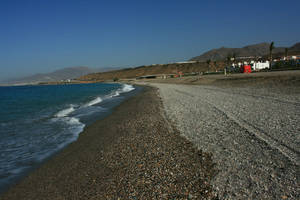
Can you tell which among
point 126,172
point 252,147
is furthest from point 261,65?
point 126,172

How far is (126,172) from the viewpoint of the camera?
620 centimetres

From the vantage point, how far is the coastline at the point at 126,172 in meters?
5.14

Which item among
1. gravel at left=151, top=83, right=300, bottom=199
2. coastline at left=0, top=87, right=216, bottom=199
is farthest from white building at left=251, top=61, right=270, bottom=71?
coastline at left=0, top=87, right=216, bottom=199

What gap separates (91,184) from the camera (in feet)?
19.2

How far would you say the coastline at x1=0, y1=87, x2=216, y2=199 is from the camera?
203 inches

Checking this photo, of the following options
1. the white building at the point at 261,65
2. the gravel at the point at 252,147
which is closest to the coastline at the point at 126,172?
the gravel at the point at 252,147

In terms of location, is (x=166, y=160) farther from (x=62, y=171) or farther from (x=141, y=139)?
(x=62, y=171)

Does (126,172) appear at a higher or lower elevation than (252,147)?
lower

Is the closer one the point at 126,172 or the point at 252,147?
the point at 126,172

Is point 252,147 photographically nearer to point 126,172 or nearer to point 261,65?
point 126,172

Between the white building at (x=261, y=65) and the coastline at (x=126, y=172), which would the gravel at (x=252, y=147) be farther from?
the white building at (x=261, y=65)

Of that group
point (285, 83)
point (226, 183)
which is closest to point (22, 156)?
point (226, 183)

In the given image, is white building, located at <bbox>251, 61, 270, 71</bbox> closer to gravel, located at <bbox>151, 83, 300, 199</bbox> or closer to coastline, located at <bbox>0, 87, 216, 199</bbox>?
gravel, located at <bbox>151, 83, 300, 199</bbox>

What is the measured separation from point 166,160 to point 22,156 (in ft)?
21.0
